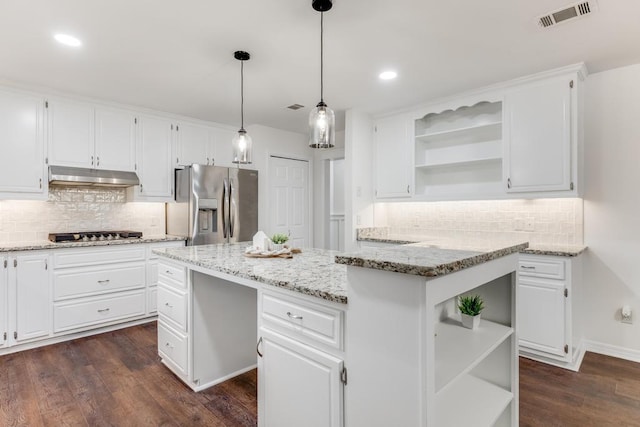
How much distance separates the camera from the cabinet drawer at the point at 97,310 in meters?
3.21

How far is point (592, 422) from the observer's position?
1.98 metres

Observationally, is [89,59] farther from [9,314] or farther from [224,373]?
[224,373]

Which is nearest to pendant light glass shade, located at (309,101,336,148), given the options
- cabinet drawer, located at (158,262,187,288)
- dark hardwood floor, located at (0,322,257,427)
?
cabinet drawer, located at (158,262,187,288)

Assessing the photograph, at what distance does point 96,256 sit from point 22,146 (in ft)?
3.97

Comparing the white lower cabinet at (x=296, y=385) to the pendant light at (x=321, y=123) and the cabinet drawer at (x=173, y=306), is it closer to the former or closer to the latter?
the cabinet drawer at (x=173, y=306)

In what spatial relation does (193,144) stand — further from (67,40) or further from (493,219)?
(493,219)

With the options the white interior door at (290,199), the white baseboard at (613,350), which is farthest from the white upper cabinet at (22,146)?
the white baseboard at (613,350)

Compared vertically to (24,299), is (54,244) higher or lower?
higher

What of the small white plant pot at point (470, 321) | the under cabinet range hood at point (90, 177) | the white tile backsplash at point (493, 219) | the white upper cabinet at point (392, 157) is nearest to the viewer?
the small white plant pot at point (470, 321)

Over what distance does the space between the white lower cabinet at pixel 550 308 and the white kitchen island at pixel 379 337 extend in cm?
123

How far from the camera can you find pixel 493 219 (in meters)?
3.51

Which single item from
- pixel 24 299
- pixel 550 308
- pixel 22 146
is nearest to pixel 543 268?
pixel 550 308

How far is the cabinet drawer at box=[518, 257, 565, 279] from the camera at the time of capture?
263cm

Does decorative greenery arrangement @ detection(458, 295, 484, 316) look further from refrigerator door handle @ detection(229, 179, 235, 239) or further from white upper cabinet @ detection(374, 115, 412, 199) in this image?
refrigerator door handle @ detection(229, 179, 235, 239)
